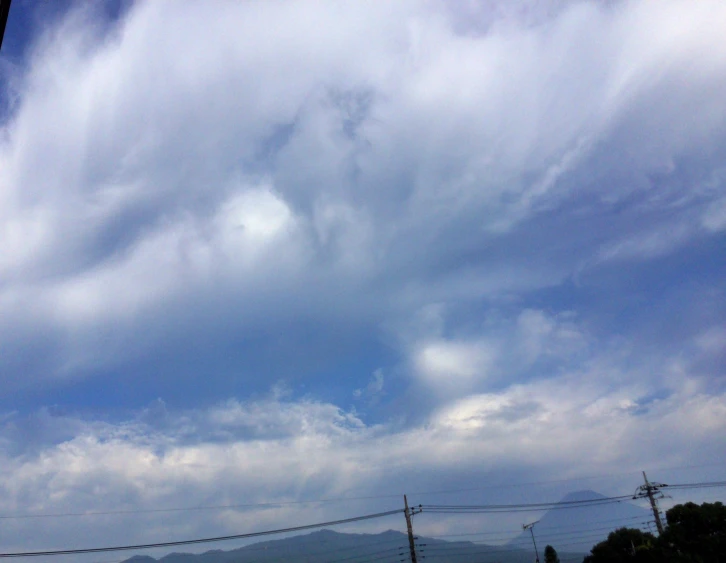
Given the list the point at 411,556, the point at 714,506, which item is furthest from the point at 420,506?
the point at 714,506

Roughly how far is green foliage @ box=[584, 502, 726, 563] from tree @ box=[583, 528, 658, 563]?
0.42 ft

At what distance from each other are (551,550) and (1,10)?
11255 centimetres

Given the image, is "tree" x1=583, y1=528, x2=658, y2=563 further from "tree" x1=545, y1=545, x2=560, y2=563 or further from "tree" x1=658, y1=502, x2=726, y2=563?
"tree" x1=545, y1=545, x2=560, y2=563

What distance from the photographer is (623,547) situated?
82625 millimetres

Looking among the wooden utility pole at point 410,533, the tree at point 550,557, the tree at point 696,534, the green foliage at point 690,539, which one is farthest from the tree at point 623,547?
the wooden utility pole at point 410,533

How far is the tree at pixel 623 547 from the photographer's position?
256ft

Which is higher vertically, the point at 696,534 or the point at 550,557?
the point at 696,534

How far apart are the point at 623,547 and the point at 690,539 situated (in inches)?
547

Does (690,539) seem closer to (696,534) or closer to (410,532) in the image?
(696,534)

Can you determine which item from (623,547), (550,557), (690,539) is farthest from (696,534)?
(550,557)

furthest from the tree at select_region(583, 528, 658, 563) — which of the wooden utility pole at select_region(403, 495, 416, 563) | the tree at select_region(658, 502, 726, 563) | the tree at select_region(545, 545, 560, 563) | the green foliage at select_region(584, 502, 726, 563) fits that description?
the wooden utility pole at select_region(403, 495, 416, 563)

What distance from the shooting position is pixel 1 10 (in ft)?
42.8

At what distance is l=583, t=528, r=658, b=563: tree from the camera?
77.9 meters

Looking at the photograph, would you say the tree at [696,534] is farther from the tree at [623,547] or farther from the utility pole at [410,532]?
the utility pole at [410,532]
